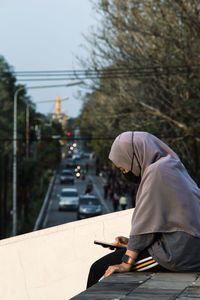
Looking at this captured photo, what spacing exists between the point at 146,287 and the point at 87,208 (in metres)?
31.2

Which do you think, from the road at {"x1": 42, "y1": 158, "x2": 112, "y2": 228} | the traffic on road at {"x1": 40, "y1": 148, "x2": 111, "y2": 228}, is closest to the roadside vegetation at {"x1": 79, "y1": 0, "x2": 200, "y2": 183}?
the traffic on road at {"x1": 40, "y1": 148, "x2": 111, "y2": 228}

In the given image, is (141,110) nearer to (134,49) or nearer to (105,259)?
(134,49)

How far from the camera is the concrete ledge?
323cm

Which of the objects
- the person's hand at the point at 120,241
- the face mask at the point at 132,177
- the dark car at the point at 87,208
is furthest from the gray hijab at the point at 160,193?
the dark car at the point at 87,208

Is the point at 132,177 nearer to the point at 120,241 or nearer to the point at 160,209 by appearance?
the point at 160,209

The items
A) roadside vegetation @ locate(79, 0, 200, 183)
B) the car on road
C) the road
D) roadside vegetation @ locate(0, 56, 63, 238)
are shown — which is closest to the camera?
roadside vegetation @ locate(79, 0, 200, 183)

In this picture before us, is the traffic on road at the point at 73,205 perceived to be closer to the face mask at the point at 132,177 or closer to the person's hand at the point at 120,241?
the person's hand at the point at 120,241

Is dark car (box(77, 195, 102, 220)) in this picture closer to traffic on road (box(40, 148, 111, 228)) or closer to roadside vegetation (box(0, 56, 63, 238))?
traffic on road (box(40, 148, 111, 228))

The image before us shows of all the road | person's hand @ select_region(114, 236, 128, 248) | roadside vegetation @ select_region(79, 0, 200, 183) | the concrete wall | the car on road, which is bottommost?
the road

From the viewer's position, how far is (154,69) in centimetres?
2228

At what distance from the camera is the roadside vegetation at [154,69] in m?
20.5

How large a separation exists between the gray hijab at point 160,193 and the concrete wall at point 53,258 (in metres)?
2.19

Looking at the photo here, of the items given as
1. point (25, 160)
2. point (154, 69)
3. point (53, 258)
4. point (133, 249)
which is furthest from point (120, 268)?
point (25, 160)

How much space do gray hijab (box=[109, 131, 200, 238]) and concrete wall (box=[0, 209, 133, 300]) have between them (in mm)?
2193
